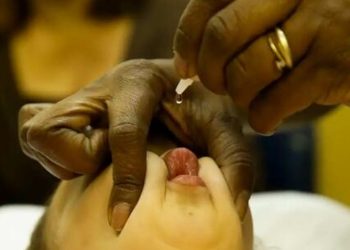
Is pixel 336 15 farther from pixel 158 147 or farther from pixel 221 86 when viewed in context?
pixel 158 147

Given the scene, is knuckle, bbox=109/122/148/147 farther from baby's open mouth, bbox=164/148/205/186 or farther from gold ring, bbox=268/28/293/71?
gold ring, bbox=268/28/293/71

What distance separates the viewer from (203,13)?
28.7 inches

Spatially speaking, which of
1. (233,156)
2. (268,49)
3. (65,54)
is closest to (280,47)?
(268,49)

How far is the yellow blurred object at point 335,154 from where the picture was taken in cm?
203

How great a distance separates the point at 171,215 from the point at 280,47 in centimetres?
19

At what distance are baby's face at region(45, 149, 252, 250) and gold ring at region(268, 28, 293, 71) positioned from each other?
5.9 inches

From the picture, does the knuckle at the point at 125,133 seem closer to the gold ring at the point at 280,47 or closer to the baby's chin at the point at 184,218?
the baby's chin at the point at 184,218

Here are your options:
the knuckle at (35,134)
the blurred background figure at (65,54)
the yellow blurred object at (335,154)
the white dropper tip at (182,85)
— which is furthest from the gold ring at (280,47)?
the yellow blurred object at (335,154)

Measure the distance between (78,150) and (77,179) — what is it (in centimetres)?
8

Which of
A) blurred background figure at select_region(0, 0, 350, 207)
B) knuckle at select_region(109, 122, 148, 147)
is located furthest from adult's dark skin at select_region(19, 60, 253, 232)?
blurred background figure at select_region(0, 0, 350, 207)

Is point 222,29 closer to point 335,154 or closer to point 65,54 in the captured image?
point 65,54

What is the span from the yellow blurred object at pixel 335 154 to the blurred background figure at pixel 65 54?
10.2 inches

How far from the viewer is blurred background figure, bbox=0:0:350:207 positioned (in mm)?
1674

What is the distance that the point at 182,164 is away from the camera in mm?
809
